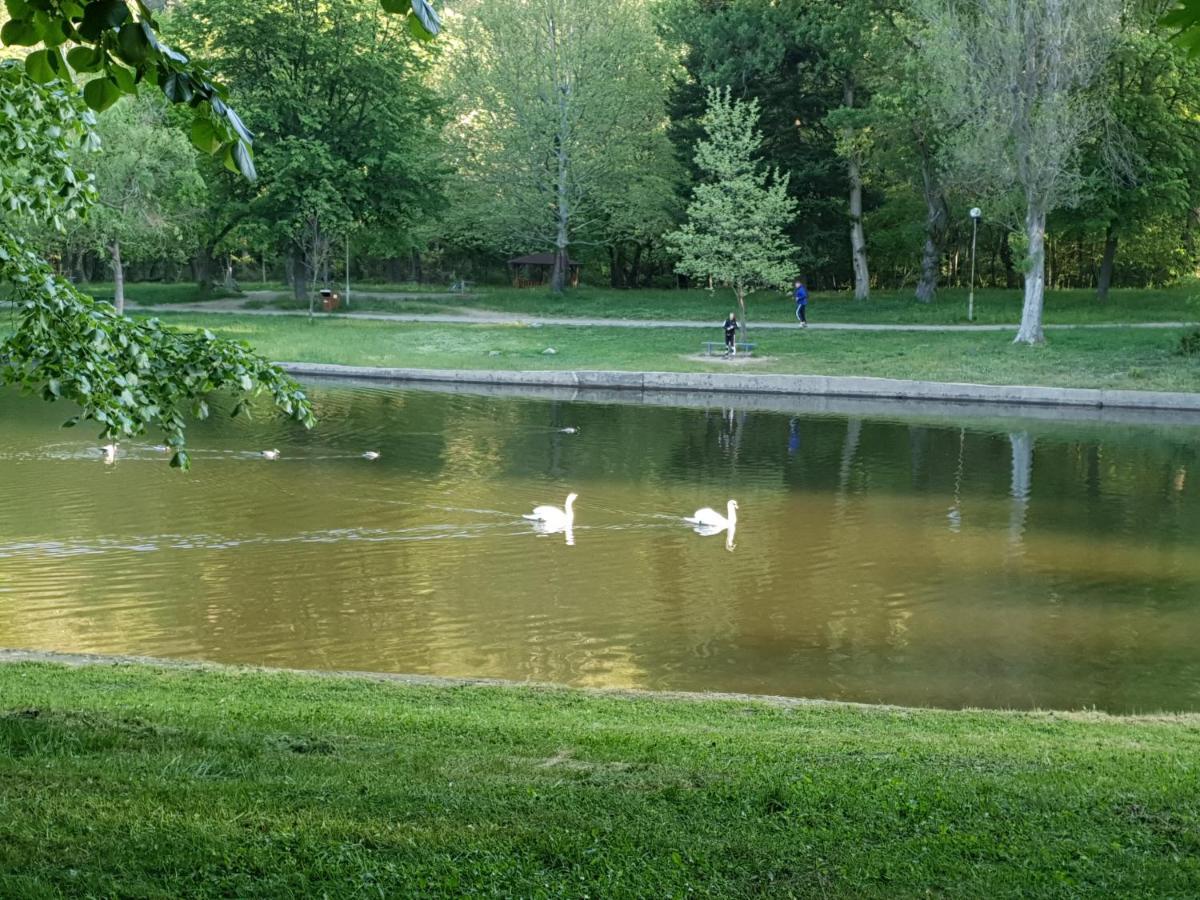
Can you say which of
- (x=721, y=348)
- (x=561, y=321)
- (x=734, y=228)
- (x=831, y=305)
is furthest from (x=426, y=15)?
(x=831, y=305)

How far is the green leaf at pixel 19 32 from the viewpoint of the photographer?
395 cm

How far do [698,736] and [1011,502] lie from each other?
15140 mm

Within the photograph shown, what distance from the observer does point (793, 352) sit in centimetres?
4081

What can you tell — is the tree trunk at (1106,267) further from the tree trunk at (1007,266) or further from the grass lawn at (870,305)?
the tree trunk at (1007,266)

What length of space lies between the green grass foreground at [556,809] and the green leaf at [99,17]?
2.77m

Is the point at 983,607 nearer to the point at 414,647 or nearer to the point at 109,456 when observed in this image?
the point at 414,647

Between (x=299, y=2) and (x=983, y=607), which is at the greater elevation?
(x=299, y=2)

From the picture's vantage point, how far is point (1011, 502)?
21625 mm

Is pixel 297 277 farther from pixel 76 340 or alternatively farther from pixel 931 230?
pixel 76 340

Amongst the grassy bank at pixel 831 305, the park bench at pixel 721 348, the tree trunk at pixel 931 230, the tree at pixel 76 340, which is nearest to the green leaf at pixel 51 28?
the tree at pixel 76 340

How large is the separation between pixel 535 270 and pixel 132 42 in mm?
74917

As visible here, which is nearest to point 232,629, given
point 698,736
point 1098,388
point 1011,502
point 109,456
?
point 698,736

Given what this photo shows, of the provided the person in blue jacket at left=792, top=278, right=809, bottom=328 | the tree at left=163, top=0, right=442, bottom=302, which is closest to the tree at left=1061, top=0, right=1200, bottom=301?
the person in blue jacket at left=792, top=278, right=809, bottom=328

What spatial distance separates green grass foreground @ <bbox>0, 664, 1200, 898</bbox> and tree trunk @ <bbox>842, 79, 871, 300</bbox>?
45.9 meters
